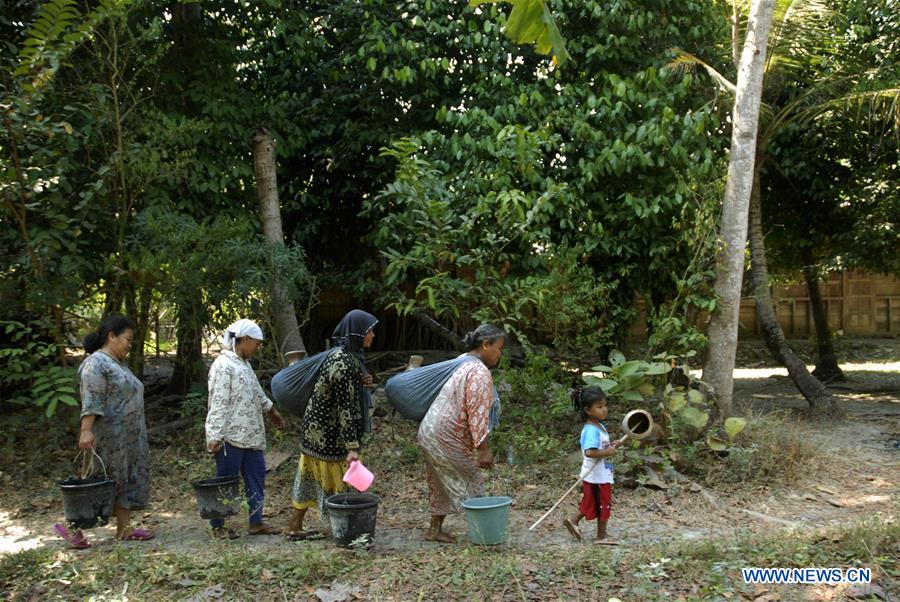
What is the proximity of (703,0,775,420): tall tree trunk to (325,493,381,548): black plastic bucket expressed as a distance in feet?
14.0

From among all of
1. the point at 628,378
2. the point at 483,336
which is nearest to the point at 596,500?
the point at 483,336

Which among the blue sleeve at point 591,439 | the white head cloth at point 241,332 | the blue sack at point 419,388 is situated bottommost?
the blue sleeve at point 591,439

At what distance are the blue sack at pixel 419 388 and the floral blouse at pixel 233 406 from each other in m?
1.05

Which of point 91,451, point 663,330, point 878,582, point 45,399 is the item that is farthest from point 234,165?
point 878,582

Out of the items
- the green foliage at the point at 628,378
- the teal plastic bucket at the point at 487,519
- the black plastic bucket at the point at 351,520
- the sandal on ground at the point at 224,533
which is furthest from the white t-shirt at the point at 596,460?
the sandal on ground at the point at 224,533

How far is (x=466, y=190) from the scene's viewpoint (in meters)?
8.15

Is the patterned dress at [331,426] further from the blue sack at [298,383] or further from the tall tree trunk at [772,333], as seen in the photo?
the tall tree trunk at [772,333]

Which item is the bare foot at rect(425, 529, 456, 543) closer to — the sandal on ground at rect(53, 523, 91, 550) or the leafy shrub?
the sandal on ground at rect(53, 523, 91, 550)

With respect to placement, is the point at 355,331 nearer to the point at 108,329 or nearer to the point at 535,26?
the point at 108,329

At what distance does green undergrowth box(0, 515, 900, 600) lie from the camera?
4.68 metres

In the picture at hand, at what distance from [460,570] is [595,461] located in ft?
4.12

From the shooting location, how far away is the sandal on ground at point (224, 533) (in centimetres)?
577

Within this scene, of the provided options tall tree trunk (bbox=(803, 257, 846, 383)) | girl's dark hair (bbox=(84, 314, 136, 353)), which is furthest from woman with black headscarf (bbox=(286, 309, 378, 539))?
tall tree trunk (bbox=(803, 257, 846, 383))

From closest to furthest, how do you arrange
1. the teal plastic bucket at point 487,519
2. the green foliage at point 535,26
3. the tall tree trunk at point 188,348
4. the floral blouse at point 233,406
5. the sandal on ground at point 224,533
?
the green foliage at point 535,26, the teal plastic bucket at point 487,519, the floral blouse at point 233,406, the sandal on ground at point 224,533, the tall tree trunk at point 188,348
